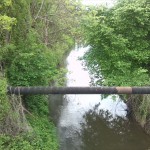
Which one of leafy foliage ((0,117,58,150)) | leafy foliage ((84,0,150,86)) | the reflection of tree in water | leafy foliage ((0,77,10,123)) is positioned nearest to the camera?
leafy foliage ((0,77,10,123))

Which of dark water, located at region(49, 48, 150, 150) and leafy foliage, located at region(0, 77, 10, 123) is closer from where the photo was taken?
leafy foliage, located at region(0, 77, 10, 123)

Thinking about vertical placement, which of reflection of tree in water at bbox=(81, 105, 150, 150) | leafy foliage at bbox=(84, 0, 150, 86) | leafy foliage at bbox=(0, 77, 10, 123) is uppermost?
leafy foliage at bbox=(84, 0, 150, 86)

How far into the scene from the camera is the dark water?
16.8m

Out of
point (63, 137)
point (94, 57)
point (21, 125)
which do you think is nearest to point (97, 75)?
point (94, 57)

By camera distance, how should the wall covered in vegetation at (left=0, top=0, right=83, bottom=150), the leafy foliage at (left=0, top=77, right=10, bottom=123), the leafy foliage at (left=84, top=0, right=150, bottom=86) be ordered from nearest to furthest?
the leafy foliage at (left=0, top=77, right=10, bottom=123), the wall covered in vegetation at (left=0, top=0, right=83, bottom=150), the leafy foliage at (left=84, top=0, right=150, bottom=86)

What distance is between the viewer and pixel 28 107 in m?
16.4

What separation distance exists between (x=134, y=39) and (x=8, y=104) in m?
7.39

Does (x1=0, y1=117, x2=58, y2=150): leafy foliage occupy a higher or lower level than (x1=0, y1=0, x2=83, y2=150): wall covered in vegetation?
lower

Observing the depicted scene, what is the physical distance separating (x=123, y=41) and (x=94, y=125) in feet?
21.6

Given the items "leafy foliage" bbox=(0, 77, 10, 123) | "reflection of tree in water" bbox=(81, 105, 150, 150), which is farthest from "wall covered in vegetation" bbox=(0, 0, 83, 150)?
"reflection of tree in water" bbox=(81, 105, 150, 150)

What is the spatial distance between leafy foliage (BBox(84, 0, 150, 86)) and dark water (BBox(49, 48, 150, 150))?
1446mm

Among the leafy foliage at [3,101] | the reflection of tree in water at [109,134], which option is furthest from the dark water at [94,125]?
the leafy foliage at [3,101]

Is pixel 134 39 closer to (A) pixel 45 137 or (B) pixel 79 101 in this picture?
(A) pixel 45 137

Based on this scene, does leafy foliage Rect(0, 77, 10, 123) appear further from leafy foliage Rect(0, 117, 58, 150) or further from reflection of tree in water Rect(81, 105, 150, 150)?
reflection of tree in water Rect(81, 105, 150, 150)
